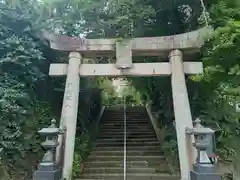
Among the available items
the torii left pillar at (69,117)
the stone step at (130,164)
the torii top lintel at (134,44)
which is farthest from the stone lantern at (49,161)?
the torii top lintel at (134,44)

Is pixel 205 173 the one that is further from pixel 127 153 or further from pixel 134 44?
pixel 134 44

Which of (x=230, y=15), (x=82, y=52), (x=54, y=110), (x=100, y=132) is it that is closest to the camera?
(x=230, y=15)

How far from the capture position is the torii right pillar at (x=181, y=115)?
18.2ft

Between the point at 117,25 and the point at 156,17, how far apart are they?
1614 millimetres

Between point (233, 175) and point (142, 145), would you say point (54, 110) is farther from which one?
point (233, 175)

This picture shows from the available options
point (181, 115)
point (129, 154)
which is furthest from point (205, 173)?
point (129, 154)

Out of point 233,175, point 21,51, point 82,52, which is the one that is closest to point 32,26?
point 21,51

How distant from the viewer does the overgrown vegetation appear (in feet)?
18.4

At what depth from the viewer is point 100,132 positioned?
9.20 meters

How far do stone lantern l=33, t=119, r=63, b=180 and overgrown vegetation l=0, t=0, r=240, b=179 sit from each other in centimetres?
79

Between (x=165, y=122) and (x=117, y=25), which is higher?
(x=117, y=25)

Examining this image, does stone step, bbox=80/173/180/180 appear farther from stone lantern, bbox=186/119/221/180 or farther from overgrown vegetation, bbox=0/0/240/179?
stone lantern, bbox=186/119/221/180

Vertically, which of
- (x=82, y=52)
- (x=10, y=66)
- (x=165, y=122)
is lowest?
(x=165, y=122)

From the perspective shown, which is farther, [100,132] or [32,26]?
[100,132]
